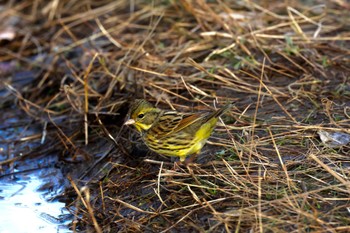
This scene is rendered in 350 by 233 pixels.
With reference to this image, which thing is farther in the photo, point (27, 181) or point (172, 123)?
point (27, 181)

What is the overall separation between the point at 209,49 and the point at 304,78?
1263mm


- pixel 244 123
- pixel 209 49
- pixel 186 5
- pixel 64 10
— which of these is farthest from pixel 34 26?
pixel 244 123

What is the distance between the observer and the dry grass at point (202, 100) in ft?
16.2

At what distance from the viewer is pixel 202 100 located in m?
6.64

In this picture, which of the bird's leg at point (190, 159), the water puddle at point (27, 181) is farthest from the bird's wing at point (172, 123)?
the water puddle at point (27, 181)

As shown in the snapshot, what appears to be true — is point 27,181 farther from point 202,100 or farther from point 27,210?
point 202,100

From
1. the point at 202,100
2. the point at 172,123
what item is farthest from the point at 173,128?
the point at 202,100

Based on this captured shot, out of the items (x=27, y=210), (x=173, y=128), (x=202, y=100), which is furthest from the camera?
(x=202, y=100)

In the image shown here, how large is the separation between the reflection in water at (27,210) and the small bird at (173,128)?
3.19 feet

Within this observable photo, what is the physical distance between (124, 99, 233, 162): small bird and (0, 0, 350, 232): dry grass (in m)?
0.16

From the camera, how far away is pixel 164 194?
17.5 ft

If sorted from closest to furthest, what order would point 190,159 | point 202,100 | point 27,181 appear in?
point 190,159
point 27,181
point 202,100

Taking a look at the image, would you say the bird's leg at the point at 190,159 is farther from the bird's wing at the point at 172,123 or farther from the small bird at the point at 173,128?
the bird's wing at the point at 172,123

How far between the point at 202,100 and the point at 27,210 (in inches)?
76.1
